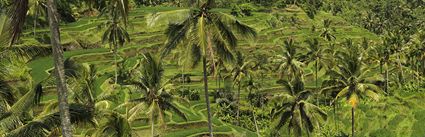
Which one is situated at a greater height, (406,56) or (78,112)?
(78,112)

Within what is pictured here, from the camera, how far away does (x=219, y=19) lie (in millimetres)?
21734

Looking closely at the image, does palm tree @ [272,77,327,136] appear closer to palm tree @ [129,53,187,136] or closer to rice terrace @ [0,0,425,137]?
rice terrace @ [0,0,425,137]

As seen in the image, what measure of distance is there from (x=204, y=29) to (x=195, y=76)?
5429 centimetres

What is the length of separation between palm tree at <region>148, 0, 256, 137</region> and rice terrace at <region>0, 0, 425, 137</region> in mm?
50

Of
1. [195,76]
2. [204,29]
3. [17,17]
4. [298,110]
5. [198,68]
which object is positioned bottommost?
[195,76]

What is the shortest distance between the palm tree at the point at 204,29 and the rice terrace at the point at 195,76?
0.05 meters

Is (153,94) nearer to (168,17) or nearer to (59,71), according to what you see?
(168,17)

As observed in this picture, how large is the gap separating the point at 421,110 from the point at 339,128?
10.8 meters

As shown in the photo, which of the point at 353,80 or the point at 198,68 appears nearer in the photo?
the point at 353,80

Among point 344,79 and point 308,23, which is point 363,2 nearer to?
point 308,23

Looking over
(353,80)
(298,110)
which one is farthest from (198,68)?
(298,110)

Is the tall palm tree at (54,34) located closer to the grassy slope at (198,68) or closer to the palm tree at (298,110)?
the grassy slope at (198,68)

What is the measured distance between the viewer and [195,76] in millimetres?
75062

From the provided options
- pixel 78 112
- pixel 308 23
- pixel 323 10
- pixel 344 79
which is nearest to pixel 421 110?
pixel 344 79
